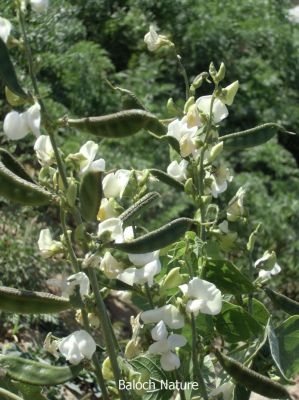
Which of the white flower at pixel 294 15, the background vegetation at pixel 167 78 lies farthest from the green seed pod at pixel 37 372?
the white flower at pixel 294 15

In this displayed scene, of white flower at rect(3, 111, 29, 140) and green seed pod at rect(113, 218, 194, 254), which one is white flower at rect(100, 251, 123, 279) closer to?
green seed pod at rect(113, 218, 194, 254)

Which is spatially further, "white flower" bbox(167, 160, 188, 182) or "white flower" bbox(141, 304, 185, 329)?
"white flower" bbox(167, 160, 188, 182)

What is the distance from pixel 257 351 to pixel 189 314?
0.27 ft

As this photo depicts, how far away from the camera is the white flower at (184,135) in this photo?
936 millimetres

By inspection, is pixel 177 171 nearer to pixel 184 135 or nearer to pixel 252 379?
pixel 184 135

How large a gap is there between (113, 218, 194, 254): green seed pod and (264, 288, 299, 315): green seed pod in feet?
0.66

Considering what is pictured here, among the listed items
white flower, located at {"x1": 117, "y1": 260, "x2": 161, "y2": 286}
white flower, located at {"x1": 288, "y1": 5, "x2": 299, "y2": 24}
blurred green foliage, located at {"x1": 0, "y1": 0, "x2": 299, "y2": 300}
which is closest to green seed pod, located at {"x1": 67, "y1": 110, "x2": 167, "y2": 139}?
white flower, located at {"x1": 117, "y1": 260, "x2": 161, "y2": 286}

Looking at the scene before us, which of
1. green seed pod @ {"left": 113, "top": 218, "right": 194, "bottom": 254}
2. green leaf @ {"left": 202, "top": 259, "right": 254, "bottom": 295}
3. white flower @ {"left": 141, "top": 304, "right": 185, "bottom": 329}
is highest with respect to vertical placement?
green seed pod @ {"left": 113, "top": 218, "right": 194, "bottom": 254}

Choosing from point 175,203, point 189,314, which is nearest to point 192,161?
point 189,314

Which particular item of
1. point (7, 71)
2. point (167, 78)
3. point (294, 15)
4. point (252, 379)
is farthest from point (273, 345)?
point (294, 15)

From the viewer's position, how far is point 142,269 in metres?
0.86

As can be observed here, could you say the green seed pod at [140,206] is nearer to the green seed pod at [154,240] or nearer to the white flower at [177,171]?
the green seed pod at [154,240]

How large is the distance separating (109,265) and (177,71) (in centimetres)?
338

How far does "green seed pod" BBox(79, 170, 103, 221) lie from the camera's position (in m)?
0.77
